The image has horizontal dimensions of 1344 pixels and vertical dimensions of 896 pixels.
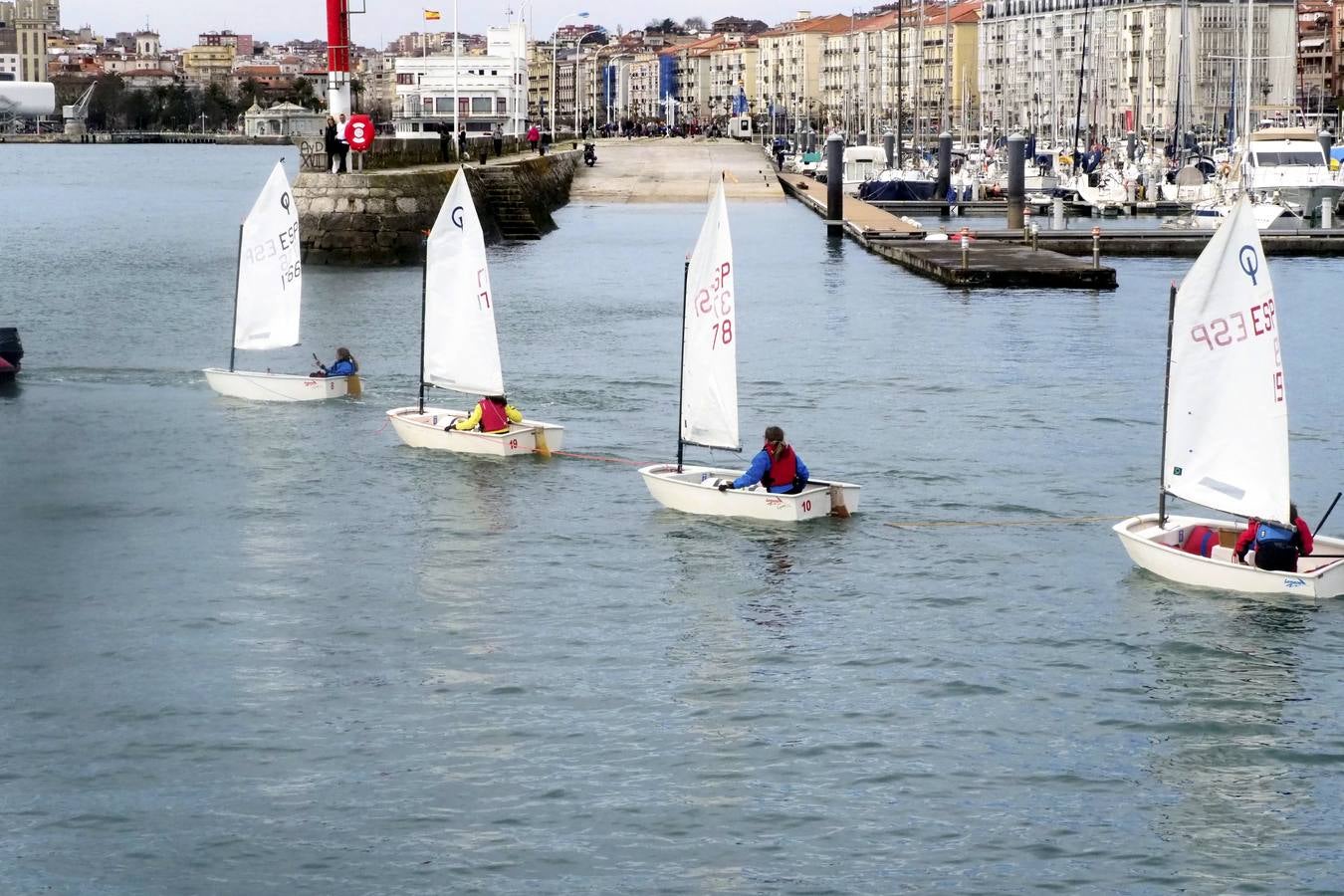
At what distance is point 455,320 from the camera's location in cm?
3469

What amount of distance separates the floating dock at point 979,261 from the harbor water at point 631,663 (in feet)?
67.7

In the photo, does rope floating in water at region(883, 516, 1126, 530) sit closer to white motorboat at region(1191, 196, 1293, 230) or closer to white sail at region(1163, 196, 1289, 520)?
white sail at region(1163, 196, 1289, 520)

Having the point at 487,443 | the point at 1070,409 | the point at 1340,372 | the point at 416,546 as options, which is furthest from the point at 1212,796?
the point at 1340,372

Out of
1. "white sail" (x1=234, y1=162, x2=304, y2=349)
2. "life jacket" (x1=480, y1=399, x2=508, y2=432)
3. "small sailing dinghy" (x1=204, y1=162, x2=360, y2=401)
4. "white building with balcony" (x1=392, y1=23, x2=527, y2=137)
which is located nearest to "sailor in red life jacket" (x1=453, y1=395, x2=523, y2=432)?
"life jacket" (x1=480, y1=399, x2=508, y2=432)

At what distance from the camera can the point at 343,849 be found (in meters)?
16.4

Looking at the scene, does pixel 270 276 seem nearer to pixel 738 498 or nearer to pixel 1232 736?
pixel 738 498

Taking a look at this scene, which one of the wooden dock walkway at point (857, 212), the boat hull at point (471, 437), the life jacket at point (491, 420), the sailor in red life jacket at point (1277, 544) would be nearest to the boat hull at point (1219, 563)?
the sailor in red life jacket at point (1277, 544)

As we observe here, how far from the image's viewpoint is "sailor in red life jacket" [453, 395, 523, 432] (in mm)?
32219

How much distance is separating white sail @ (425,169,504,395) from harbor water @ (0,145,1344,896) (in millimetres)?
1765

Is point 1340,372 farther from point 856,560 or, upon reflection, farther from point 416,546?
point 416,546

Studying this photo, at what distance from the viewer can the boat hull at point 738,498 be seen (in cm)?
2655

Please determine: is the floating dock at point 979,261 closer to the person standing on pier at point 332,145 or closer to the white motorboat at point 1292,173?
the white motorboat at point 1292,173

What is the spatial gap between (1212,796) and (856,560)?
8.44 m

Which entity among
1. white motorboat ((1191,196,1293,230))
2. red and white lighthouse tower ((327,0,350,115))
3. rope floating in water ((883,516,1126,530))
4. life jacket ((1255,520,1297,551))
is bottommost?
rope floating in water ((883,516,1126,530))
